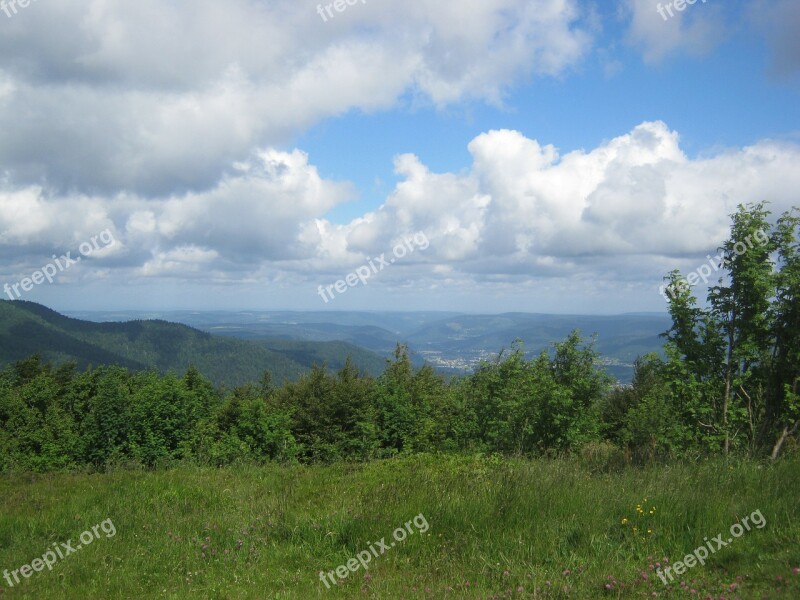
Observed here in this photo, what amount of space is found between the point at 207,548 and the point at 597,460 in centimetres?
604

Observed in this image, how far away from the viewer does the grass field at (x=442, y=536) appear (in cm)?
468

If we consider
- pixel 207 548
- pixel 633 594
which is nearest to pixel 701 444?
pixel 633 594

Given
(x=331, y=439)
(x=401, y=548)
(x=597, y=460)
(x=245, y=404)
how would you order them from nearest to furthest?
(x=401, y=548), (x=597, y=460), (x=245, y=404), (x=331, y=439)

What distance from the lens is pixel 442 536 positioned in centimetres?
569

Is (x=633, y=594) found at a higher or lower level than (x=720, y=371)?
lower

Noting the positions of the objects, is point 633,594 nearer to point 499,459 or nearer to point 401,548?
point 401,548

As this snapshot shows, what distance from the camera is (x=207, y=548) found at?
5.80 metres

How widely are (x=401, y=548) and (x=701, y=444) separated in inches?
246

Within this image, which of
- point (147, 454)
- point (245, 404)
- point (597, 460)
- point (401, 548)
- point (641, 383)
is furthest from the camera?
point (641, 383)

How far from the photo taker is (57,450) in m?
18.0

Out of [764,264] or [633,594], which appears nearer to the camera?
[633,594]

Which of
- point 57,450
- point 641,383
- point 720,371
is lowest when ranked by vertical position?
point 641,383

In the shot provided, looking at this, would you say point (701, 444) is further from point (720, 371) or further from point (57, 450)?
point (57, 450)

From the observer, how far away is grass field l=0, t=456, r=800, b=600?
468cm
